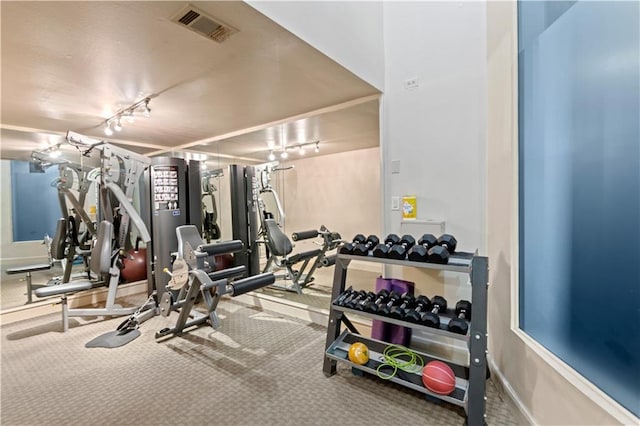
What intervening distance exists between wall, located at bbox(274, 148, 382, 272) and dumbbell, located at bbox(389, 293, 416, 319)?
2.74 m

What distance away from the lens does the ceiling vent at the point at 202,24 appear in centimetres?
162

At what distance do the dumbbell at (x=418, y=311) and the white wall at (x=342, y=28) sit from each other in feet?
6.33

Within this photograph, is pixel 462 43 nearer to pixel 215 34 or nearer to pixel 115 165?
pixel 215 34

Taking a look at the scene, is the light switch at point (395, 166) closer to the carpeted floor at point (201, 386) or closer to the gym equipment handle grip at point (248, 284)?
the gym equipment handle grip at point (248, 284)

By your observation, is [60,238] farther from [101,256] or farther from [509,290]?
[509,290]

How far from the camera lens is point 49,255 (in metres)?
4.59

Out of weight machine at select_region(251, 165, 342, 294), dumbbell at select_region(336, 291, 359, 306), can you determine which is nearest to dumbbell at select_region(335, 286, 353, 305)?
dumbbell at select_region(336, 291, 359, 306)

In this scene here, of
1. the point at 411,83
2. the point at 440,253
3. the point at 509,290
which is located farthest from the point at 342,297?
the point at 411,83

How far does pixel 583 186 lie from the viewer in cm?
133

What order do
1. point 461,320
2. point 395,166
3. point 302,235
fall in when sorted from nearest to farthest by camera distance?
1. point 461,320
2. point 395,166
3. point 302,235

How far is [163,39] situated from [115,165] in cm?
209

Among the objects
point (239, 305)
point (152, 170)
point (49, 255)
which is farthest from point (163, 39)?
point (49, 255)

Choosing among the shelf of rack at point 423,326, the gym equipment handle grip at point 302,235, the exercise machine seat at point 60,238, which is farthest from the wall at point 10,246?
the shelf of rack at point 423,326

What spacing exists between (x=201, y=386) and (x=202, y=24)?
2.51 metres
